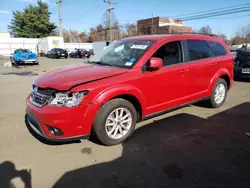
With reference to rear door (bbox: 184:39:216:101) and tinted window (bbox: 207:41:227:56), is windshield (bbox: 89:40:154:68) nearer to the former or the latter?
rear door (bbox: 184:39:216:101)

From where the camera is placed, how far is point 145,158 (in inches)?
121

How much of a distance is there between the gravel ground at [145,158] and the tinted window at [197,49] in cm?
137

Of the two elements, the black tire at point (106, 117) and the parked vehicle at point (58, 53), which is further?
the parked vehicle at point (58, 53)

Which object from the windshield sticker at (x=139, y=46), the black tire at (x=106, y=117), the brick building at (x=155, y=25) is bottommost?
the black tire at (x=106, y=117)

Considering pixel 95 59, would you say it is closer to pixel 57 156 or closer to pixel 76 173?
pixel 57 156

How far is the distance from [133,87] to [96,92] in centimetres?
68

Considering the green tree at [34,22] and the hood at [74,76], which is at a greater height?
the green tree at [34,22]

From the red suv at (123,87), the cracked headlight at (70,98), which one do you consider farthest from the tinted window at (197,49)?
the cracked headlight at (70,98)

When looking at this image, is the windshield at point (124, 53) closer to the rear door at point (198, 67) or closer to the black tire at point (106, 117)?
the black tire at point (106, 117)

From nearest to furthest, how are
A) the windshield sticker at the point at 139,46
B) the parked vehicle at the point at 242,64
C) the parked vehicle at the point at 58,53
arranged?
1. the windshield sticker at the point at 139,46
2. the parked vehicle at the point at 242,64
3. the parked vehicle at the point at 58,53

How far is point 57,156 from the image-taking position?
312 centimetres

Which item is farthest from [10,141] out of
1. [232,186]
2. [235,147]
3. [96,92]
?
[235,147]

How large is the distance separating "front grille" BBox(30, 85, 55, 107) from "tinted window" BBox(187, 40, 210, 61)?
2881 millimetres

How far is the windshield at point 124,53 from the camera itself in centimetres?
370
